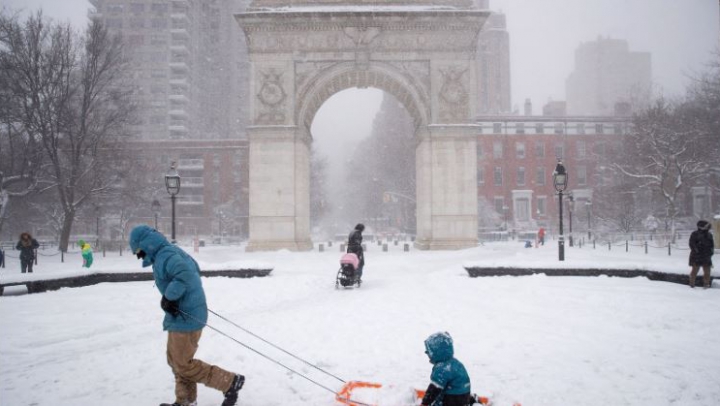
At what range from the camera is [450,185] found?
24344 mm

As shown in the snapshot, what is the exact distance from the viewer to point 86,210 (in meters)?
36.9

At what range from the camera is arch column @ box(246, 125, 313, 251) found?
23.8 meters

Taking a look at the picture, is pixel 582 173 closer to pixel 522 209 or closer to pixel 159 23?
pixel 522 209

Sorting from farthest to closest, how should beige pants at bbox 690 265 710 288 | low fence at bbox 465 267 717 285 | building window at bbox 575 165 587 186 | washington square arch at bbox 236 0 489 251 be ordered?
building window at bbox 575 165 587 186, washington square arch at bbox 236 0 489 251, low fence at bbox 465 267 717 285, beige pants at bbox 690 265 710 288

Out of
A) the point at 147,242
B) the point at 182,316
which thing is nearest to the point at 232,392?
the point at 182,316

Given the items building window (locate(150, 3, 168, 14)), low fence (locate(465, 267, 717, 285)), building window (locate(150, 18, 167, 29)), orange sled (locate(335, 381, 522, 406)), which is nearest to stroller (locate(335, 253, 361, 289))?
low fence (locate(465, 267, 717, 285))

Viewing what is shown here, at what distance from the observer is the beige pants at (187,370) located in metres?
4.18

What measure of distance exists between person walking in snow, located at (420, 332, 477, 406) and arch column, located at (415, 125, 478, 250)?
20.6m

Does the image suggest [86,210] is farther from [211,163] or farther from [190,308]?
[190,308]

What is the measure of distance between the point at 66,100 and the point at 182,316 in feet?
93.1

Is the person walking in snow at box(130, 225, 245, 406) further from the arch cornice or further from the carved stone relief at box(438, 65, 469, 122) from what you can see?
the carved stone relief at box(438, 65, 469, 122)

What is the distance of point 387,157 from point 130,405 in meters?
→ 54.4

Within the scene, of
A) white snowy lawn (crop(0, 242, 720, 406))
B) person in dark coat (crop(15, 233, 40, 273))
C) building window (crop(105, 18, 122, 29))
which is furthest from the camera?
building window (crop(105, 18, 122, 29))

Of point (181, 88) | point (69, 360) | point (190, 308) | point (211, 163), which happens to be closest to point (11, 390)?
point (69, 360)
